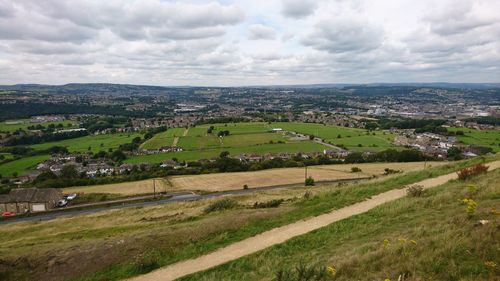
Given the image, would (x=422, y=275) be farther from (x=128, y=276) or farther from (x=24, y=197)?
(x=24, y=197)

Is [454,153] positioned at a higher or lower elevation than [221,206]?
A: lower

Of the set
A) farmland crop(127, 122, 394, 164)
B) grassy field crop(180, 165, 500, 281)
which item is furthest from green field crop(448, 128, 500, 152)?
grassy field crop(180, 165, 500, 281)

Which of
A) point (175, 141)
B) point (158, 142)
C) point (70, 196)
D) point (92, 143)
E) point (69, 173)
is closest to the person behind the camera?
point (70, 196)

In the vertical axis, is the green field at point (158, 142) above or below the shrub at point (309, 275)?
below

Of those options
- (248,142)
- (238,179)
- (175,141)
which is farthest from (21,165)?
(238,179)

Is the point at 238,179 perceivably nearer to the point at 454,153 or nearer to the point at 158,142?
A: the point at 454,153

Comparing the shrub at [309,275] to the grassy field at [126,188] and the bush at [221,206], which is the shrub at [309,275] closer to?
the bush at [221,206]

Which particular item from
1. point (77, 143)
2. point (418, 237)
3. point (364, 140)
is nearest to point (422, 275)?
point (418, 237)

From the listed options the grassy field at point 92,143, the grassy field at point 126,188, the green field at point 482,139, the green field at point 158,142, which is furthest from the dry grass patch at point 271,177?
the grassy field at point 92,143
